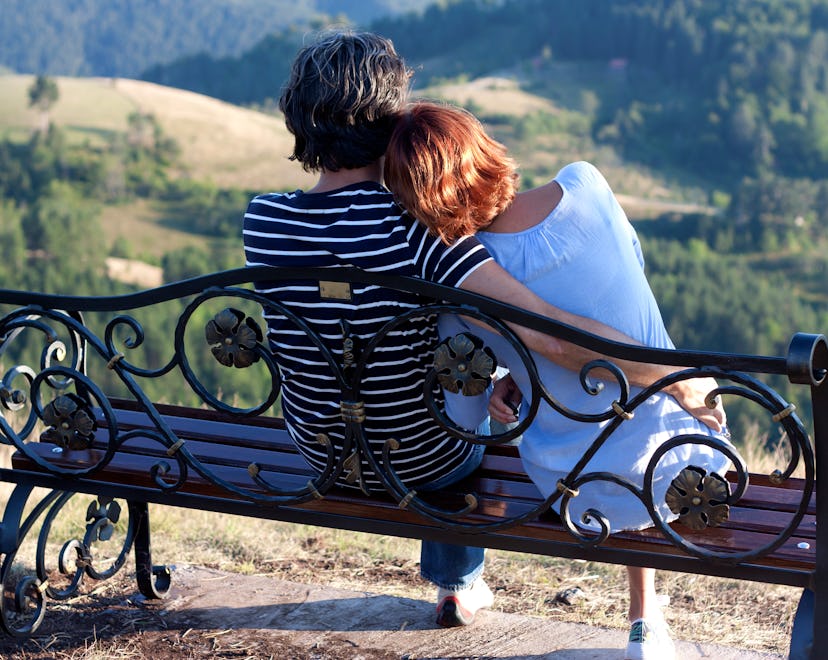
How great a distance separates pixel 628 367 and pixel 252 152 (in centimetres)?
5988

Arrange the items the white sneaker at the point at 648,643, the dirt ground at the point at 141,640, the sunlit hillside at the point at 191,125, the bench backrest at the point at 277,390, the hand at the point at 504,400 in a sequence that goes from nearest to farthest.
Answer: the bench backrest at the point at 277,390
the hand at the point at 504,400
the white sneaker at the point at 648,643
the dirt ground at the point at 141,640
the sunlit hillside at the point at 191,125

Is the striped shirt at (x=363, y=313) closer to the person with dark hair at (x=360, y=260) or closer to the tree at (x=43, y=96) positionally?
the person with dark hair at (x=360, y=260)

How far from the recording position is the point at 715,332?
41469 mm

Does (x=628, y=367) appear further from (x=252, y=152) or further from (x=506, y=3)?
(x=506, y=3)

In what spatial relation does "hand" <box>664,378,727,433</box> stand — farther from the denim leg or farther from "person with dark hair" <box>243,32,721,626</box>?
the denim leg

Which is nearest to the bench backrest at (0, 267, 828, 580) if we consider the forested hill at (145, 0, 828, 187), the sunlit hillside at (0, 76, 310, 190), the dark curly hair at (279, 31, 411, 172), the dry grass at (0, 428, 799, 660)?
the dark curly hair at (279, 31, 411, 172)

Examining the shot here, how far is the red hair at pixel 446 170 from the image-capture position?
1.70 meters

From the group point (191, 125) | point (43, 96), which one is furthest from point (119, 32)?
point (191, 125)

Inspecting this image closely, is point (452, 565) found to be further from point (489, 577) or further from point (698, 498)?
point (698, 498)

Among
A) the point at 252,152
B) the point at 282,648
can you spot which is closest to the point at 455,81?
the point at 252,152

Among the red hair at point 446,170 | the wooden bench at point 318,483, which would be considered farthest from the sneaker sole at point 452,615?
the red hair at point 446,170

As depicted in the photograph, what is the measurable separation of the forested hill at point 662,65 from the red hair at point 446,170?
6338 cm

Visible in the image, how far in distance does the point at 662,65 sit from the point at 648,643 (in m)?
76.4

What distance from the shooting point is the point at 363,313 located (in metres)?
1.82
